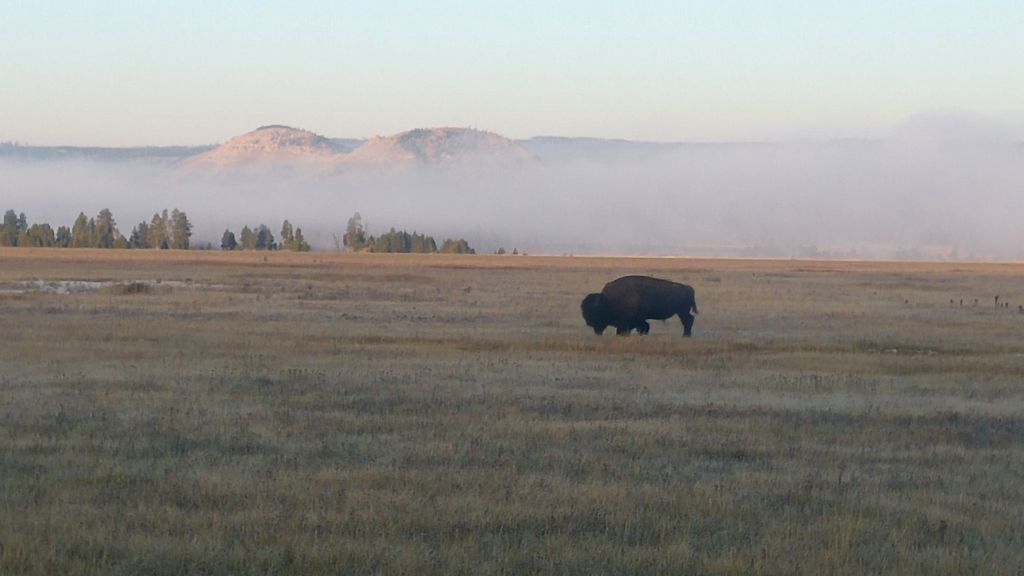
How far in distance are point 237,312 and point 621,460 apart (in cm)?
2547

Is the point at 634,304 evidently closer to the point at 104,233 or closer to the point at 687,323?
the point at 687,323

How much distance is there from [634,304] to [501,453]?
1911cm

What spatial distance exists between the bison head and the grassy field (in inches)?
65.2

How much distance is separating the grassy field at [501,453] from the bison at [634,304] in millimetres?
1747

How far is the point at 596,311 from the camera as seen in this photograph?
1241 inches

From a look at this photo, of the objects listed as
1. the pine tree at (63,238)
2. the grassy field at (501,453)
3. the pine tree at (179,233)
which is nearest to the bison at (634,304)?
the grassy field at (501,453)

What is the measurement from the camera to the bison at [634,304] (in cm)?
3161

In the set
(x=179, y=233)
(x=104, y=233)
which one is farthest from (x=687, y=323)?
(x=179, y=233)

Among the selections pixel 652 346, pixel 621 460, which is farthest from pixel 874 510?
pixel 652 346

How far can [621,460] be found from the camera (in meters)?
13.0

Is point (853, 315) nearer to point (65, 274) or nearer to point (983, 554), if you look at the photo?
point (983, 554)

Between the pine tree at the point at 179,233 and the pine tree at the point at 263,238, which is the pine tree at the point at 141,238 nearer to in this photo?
the pine tree at the point at 179,233

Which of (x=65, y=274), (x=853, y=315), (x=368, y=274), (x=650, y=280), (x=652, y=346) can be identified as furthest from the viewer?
(x=368, y=274)

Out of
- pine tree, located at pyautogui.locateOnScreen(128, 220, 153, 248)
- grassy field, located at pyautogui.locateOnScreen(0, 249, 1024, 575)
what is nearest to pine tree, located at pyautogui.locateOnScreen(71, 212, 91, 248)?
pine tree, located at pyautogui.locateOnScreen(128, 220, 153, 248)
